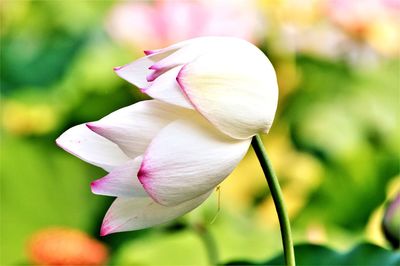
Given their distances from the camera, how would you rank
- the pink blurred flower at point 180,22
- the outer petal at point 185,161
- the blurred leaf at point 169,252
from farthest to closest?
the pink blurred flower at point 180,22 → the blurred leaf at point 169,252 → the outer petal at point 185,161

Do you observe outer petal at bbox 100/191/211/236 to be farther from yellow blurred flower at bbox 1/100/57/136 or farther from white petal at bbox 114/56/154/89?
yellow blurred flower at bbox 1/100/57/136

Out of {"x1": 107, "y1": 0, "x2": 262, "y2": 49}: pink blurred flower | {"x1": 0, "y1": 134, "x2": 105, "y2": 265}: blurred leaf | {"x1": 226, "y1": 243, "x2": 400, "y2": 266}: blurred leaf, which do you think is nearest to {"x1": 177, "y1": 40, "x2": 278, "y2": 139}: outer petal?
{"x1": 226, "y1": 243, "x2": 400, "y2": 266}: blurred leaf

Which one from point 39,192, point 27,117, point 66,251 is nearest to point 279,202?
point 66,251

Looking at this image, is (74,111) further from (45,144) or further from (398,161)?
(398,161)

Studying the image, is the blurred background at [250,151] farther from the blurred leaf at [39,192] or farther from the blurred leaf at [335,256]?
the blurred leaf at [335,256]

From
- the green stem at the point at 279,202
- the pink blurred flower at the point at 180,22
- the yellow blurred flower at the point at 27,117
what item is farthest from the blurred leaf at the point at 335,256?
the yellow blurred flower at the point at 27,117

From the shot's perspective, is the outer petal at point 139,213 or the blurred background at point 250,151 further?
the blurred background at point 250,151
